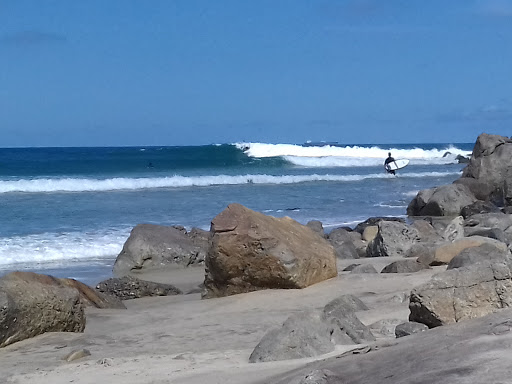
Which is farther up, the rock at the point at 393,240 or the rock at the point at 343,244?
the rock at the point at 393,240

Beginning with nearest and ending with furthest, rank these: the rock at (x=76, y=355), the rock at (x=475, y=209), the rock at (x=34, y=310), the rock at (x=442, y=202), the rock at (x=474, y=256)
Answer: the rock at (x=76, y=355) → the rock at (x=34, y=310) → the rock at (x=474, y=256) → the rock at (x=475, y=209) → the rock at (x=442, y=202)

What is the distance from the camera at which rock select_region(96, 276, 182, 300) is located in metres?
9.68

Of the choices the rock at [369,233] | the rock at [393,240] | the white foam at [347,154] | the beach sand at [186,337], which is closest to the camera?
the beach sand at [186,337]

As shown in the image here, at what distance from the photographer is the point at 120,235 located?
50.9 feet

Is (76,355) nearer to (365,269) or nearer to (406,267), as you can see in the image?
(406,267)

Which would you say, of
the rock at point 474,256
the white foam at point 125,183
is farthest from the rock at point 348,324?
the white foam at point 125,183

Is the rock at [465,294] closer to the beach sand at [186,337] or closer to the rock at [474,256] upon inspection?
the beach sand at [186,337]

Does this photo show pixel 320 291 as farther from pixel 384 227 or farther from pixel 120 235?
pixel 120 235

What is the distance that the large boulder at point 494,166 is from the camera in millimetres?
23047

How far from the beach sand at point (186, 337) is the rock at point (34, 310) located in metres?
0.11

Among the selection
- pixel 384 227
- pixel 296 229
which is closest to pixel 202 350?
pixel 296 229

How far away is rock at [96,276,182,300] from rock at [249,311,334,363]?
484 centimetres

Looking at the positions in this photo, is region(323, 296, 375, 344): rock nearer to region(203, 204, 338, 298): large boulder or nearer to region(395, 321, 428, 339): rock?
region(395, 321, 428, 339): rock

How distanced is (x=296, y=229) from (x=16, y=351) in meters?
3.86
